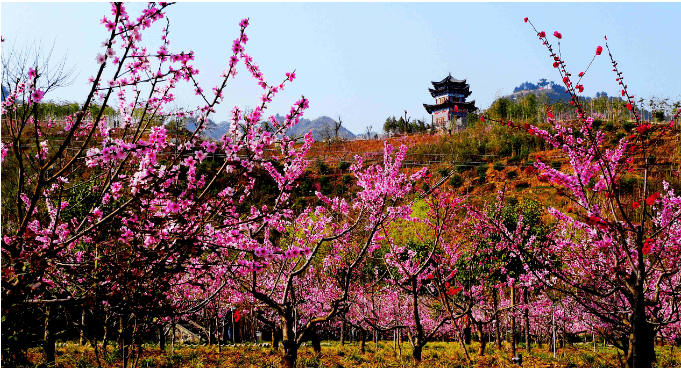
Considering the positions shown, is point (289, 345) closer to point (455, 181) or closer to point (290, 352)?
point (290, 352)

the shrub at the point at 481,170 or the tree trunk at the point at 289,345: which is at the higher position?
the shrub at the point at 481,170

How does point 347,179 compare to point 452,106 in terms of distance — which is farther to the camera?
point 452,106

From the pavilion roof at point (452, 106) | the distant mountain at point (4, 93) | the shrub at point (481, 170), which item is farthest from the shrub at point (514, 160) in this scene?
the distant mountain at point (4, 93)

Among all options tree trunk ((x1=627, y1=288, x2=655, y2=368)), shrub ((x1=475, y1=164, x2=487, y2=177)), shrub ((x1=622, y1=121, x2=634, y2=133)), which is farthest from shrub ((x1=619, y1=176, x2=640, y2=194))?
tree trunk ((x1=627, y1=288, x2=655, y2=368))

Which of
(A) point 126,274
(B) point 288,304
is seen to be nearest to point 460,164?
(B) point 288,304

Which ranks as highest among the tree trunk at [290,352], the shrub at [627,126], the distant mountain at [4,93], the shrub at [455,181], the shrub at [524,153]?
the shrub at [627,126]

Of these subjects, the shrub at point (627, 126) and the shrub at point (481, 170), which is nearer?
the shrub at point (627, 126)


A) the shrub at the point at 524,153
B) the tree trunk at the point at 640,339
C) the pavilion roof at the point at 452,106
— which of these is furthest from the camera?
the pavilion roof at the point at 452,106

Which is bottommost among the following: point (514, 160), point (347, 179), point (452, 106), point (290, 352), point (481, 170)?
point (290, 352)

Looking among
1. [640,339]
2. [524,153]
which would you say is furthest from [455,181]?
[640,339]

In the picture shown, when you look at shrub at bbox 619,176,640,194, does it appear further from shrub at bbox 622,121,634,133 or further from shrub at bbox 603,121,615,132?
shrub at bbox 622,121,634,133

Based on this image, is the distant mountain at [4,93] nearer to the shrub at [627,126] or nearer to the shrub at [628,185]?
the shrub at [628,185]

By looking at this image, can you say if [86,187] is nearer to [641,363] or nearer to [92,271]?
[92,271]

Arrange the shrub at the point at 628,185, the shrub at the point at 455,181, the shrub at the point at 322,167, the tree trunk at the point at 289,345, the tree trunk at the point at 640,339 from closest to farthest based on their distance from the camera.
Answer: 1. the tree trunk at the point at 640,339
2. the tree trunk at the point at 289,345
3. the shrub at the point at 628,185
4. the shrub at the point at 455,181
5. the shrub at the point at 322,167
